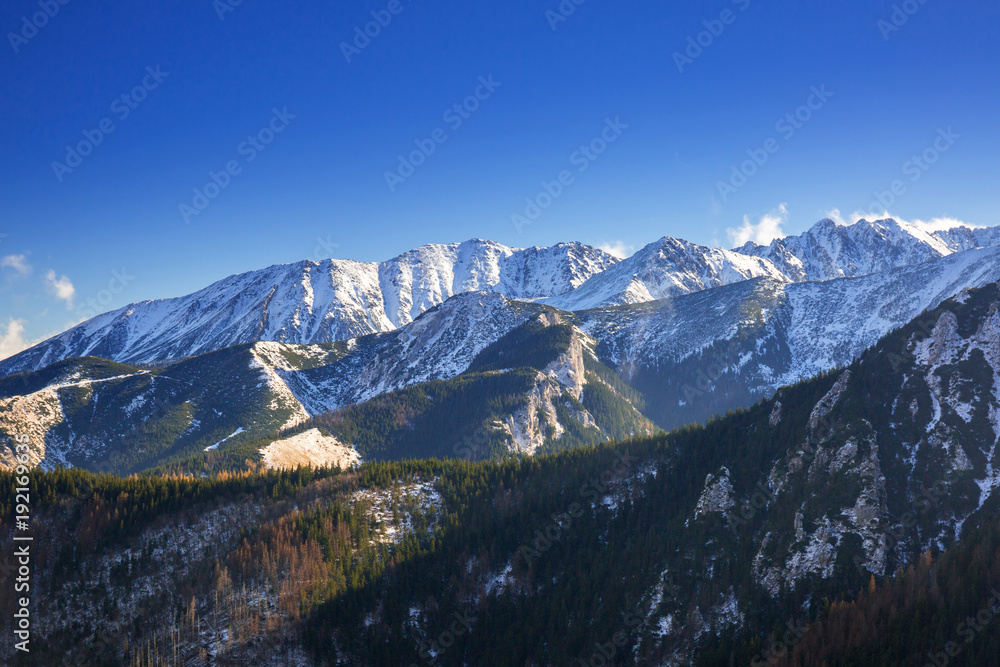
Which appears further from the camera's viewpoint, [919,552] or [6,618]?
[6,618]

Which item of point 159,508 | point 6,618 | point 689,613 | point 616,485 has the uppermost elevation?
point 159,508

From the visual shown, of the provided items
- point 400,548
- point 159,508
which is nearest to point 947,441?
point 400,548

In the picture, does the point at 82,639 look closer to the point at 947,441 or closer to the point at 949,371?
the point at 947,441

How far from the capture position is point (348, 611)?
15025cm

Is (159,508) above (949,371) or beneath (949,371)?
above

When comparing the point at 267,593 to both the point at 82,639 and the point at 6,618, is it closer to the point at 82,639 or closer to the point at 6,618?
the point at 82,639

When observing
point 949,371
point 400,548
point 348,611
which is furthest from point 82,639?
point 949,371

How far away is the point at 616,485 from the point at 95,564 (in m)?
137

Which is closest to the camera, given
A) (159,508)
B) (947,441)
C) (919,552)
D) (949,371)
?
(919,552)

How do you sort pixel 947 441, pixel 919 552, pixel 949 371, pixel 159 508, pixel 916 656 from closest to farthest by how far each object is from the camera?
pixel 916 656 < pixel 919 552 < pixel 947 441 < pixel 949 371 < pixel 159 508

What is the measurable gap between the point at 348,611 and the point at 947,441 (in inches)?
5511

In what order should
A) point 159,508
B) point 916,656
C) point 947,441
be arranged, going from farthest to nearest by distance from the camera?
point 159,508 → point 947,441 → point 916,656

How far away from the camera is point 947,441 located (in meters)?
133

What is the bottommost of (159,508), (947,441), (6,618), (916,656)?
(916,656)
